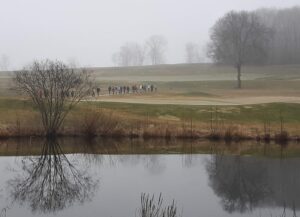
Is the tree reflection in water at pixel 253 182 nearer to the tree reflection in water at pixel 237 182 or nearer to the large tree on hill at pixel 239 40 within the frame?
the tree reflection in water at pixel 237 182

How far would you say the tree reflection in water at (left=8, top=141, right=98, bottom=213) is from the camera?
26422 millimetres

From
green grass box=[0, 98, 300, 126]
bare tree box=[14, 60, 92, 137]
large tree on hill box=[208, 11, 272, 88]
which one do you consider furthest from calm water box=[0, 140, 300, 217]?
large tree on hill box=[208, 11, 272, 88]

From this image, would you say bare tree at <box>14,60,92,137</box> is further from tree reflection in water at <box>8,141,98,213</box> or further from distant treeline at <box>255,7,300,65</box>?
distant treeline at <box>255,7,300,65</box>

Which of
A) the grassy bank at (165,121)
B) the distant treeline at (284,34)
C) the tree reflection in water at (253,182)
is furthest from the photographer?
the distant treeline at (284,34)

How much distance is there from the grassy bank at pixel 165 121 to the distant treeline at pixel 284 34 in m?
72.1

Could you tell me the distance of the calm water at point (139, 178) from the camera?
82.7 ft

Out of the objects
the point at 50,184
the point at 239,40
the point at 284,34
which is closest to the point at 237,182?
the point at 50,184

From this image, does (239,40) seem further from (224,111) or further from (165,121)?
(165,121)

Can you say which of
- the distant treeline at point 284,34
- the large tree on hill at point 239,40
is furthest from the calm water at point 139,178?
the distant treeline at point 284,34

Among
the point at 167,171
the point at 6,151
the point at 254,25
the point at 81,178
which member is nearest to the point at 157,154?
the point at 167,171

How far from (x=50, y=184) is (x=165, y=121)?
2080 cm

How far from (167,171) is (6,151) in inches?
576

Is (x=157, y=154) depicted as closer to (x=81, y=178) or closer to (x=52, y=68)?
(x=81, y=178)

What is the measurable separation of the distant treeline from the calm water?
85665 millimetres
